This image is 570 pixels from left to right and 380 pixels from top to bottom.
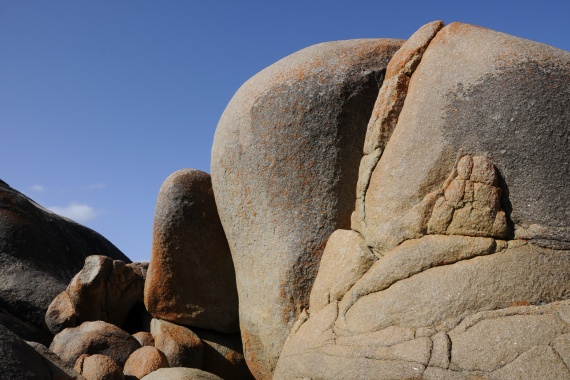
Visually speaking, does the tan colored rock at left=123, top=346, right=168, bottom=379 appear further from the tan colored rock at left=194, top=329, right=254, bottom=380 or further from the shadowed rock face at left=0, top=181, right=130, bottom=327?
the shadowed rock face at left=0, top=181, right=130, bottom=327

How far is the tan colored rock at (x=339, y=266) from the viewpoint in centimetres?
452

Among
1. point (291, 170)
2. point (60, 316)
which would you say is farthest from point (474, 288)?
point (60, 316)

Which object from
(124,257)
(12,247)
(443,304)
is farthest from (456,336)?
(124,257)

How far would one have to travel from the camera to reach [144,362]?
573cm

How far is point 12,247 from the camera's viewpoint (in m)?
7.66

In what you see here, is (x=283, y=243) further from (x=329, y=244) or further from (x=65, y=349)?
(x=65, y=349)

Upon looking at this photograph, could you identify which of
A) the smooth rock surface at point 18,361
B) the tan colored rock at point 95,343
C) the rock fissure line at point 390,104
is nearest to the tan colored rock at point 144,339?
the tan colored rock at point 95,343

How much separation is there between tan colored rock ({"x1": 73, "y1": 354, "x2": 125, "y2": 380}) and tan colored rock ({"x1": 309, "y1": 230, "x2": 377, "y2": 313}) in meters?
1.56

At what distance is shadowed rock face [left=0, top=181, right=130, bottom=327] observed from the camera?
719cm

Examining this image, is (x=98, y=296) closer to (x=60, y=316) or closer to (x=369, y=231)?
(x=60, y=316)

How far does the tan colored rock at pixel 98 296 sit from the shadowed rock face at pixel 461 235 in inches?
102

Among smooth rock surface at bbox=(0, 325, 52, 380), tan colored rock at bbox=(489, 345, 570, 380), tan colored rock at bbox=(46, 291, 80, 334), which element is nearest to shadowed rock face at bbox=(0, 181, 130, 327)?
tan colored rock at bbox=(46, 291, 80, 334)

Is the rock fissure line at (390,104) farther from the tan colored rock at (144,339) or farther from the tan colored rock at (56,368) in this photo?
the tan colored rock at (144,339)

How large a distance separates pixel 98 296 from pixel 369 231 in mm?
3203
